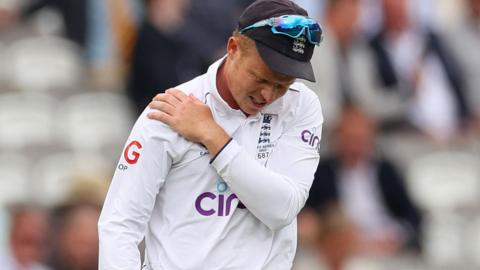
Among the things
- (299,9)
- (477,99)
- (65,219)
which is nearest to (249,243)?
(299,9)

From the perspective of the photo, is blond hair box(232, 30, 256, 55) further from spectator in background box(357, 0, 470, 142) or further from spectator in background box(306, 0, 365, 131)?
spectator in background box(357, 0, 470, 142)

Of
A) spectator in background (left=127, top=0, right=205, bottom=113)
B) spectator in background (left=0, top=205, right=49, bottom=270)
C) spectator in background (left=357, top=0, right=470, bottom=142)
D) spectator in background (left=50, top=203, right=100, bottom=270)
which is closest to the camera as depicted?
spectator in background (left=50, top=203, right=100, bottom=270)

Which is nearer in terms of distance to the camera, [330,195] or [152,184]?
[152,184]

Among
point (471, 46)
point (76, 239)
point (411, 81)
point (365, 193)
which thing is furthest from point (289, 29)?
point (471, 46)

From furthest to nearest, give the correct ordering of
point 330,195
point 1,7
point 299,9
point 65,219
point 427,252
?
point 1,7, point 427,252, point 330,195, point 65,219, point 299,9

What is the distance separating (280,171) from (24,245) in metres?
3.54

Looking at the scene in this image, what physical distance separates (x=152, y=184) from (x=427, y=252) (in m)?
5.44

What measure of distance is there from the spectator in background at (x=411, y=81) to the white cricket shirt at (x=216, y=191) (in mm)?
5283

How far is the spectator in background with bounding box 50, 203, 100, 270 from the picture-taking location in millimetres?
8156

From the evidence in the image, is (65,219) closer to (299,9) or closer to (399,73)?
(399,73)

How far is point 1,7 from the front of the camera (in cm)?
1077

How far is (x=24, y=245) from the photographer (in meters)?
8.32

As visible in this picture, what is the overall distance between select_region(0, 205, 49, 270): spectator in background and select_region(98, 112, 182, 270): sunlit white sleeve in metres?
3.47

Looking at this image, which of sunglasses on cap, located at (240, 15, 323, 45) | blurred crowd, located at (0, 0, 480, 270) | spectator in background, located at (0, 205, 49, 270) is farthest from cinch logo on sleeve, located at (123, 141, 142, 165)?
blurred crowd, located at (0, 0, 480, 270)
